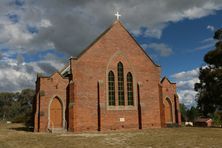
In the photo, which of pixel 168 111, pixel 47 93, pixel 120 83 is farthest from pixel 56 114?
pixel 168 111

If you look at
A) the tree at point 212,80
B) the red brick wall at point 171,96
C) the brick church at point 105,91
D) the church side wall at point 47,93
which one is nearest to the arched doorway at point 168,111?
the red brick wall at point 171,96

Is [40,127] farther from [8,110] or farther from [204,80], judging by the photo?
[8,110]

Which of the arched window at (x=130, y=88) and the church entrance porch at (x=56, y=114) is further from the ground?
the arched window at (x=130, y=88)

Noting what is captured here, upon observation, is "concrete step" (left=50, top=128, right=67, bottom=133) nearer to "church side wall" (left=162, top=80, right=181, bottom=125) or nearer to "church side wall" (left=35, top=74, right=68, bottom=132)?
"church side wall" (left=35, top=74, right=68, bottom=132)

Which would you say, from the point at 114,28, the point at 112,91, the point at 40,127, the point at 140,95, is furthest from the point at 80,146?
the point at 114,28

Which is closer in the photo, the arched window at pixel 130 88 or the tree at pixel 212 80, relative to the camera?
the arched window at pixel 130 88

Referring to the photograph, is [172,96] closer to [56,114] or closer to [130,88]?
[130,88]

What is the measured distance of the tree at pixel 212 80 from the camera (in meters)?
38.8

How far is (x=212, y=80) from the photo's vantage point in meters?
39.6

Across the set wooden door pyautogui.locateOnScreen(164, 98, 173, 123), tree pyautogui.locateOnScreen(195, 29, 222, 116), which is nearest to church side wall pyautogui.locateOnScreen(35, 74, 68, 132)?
wooden door pyautogui.locateOnScreen(164, 98, 173, 123)

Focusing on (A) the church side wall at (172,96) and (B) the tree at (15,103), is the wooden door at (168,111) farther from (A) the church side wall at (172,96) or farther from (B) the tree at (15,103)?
(B) the tree at (15,103)

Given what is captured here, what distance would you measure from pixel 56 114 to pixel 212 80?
23.1 meters

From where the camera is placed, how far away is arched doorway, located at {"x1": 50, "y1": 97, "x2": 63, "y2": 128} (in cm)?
2962

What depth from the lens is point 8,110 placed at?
121250 mm
